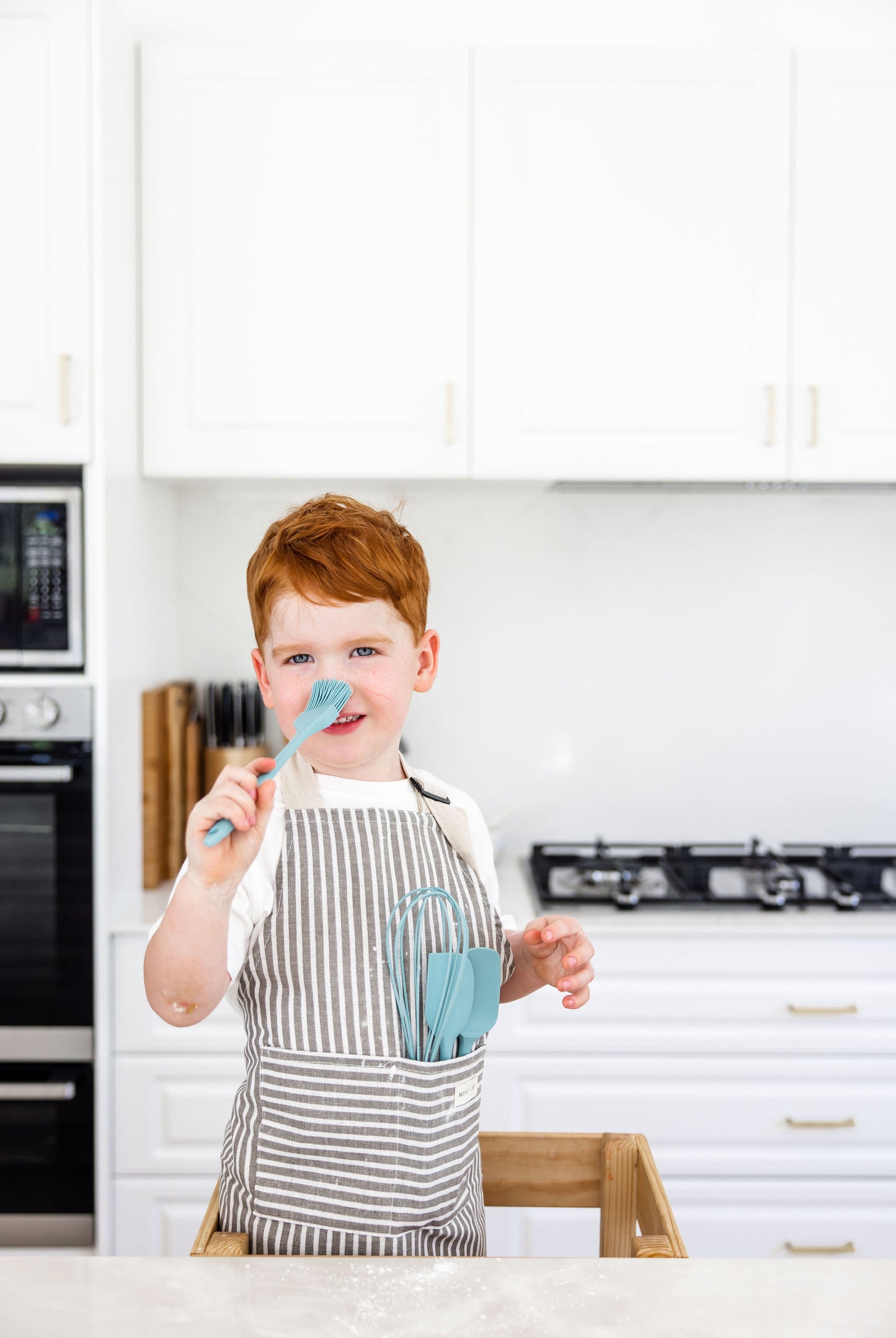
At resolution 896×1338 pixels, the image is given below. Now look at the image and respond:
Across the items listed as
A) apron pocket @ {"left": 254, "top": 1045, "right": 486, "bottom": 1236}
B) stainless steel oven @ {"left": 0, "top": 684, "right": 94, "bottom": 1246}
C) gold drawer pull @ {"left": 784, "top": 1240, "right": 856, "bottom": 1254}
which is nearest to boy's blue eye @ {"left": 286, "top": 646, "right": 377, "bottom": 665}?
apron pocket @ {"left": 254, "top": 1045, "right": 486, "bottom": 1236}

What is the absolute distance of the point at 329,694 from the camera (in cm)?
79

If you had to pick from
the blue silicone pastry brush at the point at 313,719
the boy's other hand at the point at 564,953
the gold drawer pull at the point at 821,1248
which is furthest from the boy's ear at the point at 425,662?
the gold drawer pull at the point at 821,1248

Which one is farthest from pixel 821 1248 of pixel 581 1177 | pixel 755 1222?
pixel 581 1177

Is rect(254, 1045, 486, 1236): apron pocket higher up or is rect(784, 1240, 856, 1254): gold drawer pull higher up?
rect(254, 1045, 486, 1236): apron pocket

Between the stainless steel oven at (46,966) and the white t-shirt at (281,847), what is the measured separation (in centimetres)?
72

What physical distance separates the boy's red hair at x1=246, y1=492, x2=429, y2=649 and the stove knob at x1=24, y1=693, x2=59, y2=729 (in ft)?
2.61

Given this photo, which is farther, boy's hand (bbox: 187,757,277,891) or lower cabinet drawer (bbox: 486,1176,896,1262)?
lower cabinet drawer (bbox: 486,1176,896,1262)

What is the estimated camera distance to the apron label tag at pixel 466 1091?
0.82 meters

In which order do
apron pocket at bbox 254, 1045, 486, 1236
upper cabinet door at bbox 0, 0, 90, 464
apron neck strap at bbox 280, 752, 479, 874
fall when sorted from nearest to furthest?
1. apron pocket at bbox 254, 1045, 486, 1236
2. apron neck strap at bbox 280, 752, 479, 874
3. upper cabinet door at bbox 0, 0, 90, 464

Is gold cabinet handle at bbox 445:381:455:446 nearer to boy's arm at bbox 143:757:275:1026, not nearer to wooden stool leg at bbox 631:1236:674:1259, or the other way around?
boy's arm at bbox 143:757:275:1026

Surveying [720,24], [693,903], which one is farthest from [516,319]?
[693,903]

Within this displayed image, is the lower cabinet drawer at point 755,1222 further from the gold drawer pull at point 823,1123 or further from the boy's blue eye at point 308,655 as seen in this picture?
the boy's blue eye at point 308,655

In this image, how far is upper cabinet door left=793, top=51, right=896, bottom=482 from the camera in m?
1.73

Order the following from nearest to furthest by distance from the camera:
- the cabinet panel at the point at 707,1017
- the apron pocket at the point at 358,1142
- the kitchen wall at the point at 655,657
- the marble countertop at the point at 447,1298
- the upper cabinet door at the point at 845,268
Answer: the marble countertop at the point at 447,1298
the apron pocket at the point at 358,1142
the cabinet panel at the point at 707,1017
the upper cabinet door at the point at 845,268
the kitchen wall at the point at 655,657
